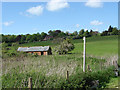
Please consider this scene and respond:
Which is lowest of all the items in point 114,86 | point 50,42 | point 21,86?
point 114,86

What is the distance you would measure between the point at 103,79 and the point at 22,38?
88.2 ft

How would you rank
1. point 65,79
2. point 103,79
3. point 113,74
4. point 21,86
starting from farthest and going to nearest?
point 113,74 < point 103,79 < point 65,79 < point 21,86

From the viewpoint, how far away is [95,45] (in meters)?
36.1

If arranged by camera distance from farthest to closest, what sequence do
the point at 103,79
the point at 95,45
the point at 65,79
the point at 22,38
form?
the point at 95,45 → the point at 22,38 → the point at 103,79 → the point at 65,79

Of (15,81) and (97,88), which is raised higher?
(15,81)

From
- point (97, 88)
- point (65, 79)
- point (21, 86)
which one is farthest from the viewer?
point (97, 88)

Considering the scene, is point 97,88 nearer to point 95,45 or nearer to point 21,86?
point 21,86

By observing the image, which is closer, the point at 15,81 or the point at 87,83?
the point at 15,81

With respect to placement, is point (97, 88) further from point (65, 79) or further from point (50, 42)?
point (50, 42)

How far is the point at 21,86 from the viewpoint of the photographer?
16.0ft

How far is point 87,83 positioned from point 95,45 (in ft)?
101

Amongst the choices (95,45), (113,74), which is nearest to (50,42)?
(95,45)

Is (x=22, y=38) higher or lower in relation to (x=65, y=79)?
higher

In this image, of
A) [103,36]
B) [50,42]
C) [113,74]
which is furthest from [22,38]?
[113,74]
